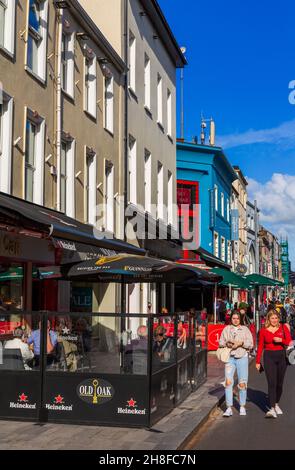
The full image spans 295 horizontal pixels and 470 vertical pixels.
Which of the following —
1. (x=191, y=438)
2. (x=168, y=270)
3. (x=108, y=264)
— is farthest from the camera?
(x=168, y=270)

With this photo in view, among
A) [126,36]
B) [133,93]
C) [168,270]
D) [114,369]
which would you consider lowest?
[114,369]

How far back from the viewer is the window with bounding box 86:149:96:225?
18469mm

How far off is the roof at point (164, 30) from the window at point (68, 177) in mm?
9595

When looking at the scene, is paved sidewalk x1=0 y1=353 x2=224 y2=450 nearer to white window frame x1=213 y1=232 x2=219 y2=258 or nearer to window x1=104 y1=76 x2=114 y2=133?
window x1=104 y1=76 x2=114 y2=133

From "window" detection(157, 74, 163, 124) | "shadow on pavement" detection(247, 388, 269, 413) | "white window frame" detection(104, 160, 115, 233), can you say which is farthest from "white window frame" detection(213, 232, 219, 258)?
"shadow on pavement" detection(247, 388, 269, 413)

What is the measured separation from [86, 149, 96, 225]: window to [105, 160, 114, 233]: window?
1208 mm

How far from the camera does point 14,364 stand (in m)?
8.88

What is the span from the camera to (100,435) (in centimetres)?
793

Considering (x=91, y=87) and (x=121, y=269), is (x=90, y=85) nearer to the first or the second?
(x=91, y=87)

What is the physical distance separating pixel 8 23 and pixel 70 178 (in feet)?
15.2

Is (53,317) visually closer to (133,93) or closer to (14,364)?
(14,364)

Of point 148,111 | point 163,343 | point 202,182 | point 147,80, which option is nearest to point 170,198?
point 148,111

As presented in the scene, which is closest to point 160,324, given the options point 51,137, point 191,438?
point 191,438

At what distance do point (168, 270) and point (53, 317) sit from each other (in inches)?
188
